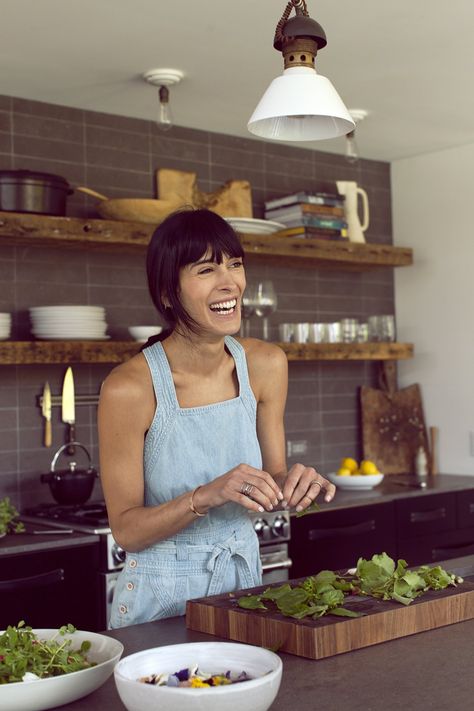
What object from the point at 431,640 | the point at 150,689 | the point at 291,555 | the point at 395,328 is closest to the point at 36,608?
the point at 291,555

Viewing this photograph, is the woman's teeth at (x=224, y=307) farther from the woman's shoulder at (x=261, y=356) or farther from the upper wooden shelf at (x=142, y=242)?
the upper wooden shelf at (x=142, y=242)

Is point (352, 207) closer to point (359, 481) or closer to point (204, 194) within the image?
point (204, 194)

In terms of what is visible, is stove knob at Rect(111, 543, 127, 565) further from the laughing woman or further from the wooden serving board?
the wooden serving board

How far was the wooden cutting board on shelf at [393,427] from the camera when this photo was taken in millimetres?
5145

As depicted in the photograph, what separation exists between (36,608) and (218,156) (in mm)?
2258

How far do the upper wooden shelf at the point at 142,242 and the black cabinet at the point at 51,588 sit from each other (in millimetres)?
1180

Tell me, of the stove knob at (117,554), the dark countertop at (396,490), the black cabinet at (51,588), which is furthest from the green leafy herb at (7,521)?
the dark countertop at (396,490)

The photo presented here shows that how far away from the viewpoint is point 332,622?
5.46 feet

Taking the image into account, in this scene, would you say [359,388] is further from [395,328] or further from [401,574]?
[401,574]

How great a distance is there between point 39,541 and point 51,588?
0.17 metres

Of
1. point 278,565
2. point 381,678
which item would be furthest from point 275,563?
point 381,678

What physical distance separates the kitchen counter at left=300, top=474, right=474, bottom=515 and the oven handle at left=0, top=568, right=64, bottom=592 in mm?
1222

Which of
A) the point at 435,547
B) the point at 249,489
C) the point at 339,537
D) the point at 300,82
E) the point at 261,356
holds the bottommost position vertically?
the point at 435,547

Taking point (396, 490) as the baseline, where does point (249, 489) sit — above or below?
above
